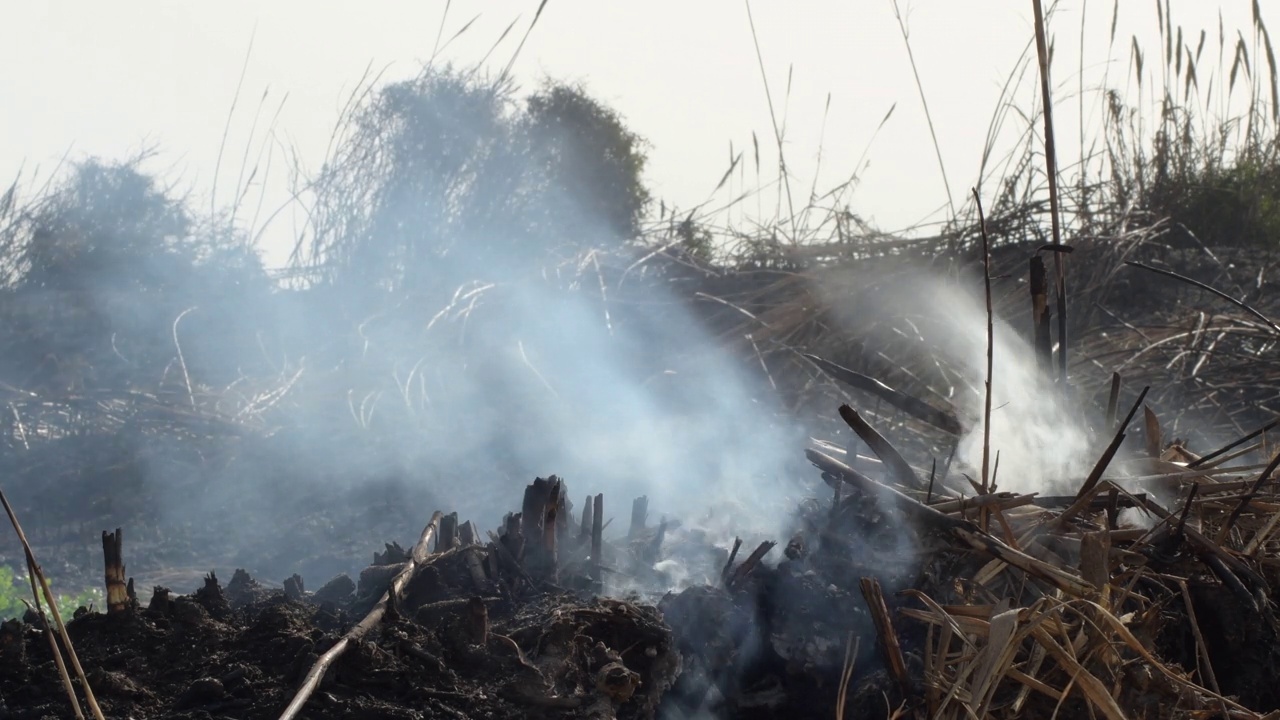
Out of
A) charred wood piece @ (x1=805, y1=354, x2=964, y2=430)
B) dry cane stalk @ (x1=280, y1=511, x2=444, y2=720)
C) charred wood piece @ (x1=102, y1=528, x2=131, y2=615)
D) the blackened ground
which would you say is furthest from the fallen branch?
charred wood piece @ (x1=102, y1=528, x2=131, y2=615)

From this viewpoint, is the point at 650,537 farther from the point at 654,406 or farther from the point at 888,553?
the point at 654,406

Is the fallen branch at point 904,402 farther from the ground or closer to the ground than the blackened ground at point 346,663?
farther from the ground

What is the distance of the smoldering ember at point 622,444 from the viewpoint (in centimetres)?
207

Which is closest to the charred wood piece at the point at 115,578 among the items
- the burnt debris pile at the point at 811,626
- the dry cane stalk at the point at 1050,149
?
the burnt debris pile at the point at 811,626

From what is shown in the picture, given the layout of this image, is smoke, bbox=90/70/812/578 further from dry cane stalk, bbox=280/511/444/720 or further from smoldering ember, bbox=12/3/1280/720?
dry cane stalk, bbox=280/511/444/720

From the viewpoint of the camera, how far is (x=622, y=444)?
535 centimetres

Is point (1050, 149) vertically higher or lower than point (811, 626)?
higher

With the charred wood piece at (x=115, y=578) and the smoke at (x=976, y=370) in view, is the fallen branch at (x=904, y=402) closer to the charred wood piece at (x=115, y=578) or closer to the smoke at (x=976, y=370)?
the smoke at (x=976, y=370)

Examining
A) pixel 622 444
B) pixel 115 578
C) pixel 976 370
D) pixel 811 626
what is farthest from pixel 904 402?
pixel 622 444

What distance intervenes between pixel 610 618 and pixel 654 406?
3.34m

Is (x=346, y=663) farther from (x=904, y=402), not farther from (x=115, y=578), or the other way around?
(x=904, y=402)

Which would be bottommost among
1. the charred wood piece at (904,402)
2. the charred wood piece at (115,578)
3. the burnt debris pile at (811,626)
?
the burnt debris pile at (811,626)

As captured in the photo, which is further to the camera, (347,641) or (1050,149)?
(1050,149)

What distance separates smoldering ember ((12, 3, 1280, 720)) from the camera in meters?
2.07
